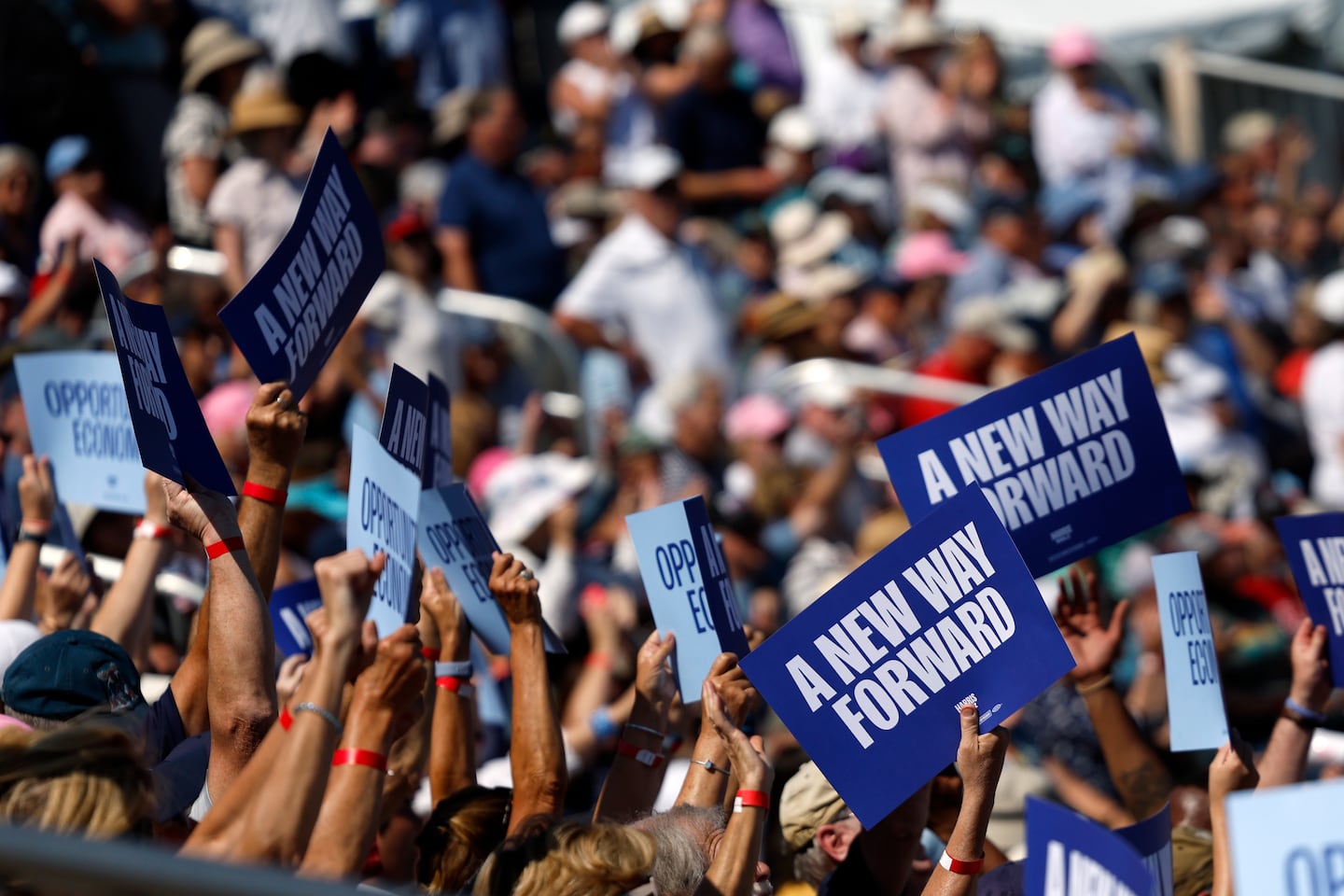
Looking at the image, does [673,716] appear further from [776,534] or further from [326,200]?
[776,534]

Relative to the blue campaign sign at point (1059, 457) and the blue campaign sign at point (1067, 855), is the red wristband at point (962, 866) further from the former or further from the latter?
the blue campaign sign at point (1059, 457)

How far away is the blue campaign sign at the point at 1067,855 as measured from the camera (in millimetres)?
2619

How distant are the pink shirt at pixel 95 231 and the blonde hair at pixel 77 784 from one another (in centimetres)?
425

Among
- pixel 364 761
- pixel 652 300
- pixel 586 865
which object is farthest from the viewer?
pixel 652 300

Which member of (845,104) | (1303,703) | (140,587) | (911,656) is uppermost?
(845,104)

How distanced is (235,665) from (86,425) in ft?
4.84

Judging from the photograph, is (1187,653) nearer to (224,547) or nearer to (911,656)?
(911,656)

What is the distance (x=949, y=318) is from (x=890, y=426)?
1.48m

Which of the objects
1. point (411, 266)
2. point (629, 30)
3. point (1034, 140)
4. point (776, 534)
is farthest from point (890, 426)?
point (1034, 140)

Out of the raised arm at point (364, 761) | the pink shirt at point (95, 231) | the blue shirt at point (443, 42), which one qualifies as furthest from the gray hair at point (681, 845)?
the blue shirt at point (443, 42)

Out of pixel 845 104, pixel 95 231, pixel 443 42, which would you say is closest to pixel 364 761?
pixel 95 231

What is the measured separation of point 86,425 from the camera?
173 inches

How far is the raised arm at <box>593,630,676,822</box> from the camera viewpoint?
12.2 ft

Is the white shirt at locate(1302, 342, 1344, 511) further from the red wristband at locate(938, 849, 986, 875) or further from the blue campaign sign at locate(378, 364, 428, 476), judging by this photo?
the red wristband at locate(938, 849, 986, 875)
